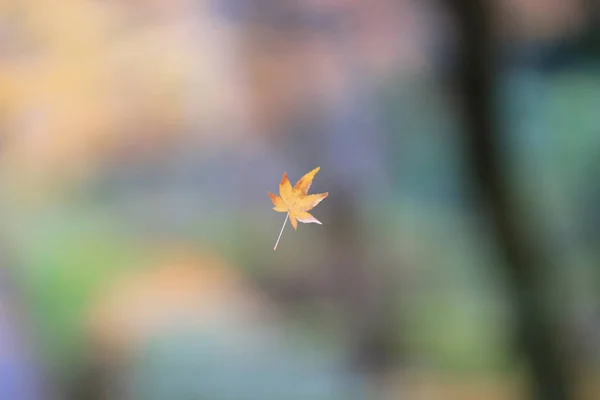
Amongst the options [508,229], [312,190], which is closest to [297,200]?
[312,190]

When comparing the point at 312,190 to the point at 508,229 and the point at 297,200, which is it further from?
the point at 508,229

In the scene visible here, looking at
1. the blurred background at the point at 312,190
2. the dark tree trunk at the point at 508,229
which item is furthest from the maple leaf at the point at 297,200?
the dark tree trunk at the point at 508,229

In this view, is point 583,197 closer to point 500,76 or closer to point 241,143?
point 500,76

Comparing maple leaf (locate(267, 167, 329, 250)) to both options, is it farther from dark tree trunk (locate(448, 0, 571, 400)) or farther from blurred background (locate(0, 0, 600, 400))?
dark tree trunk (locate(448, 0, 571, 400))

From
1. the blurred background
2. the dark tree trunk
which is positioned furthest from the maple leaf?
the dark tree trunk

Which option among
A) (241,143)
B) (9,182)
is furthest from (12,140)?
(241,143)
